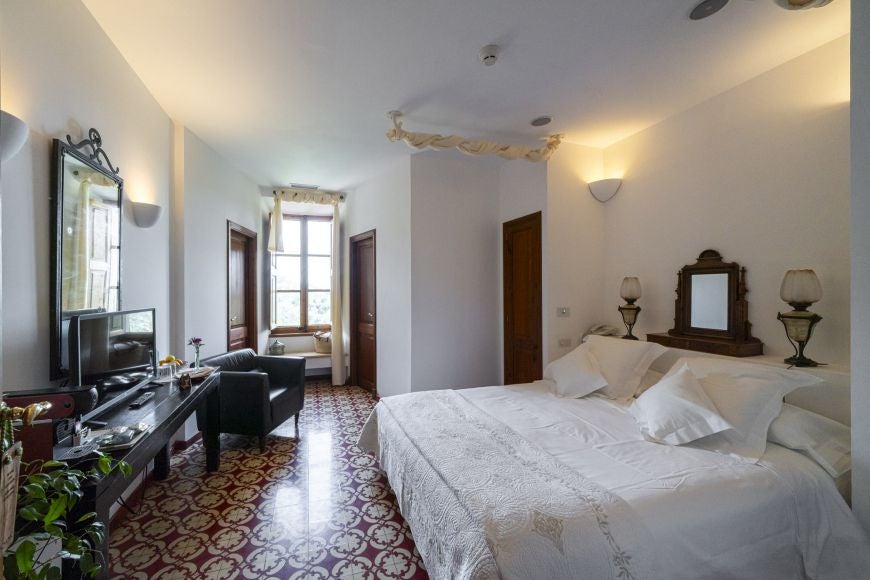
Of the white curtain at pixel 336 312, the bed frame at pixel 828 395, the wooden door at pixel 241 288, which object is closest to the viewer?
the bed frame at pixel 828 395

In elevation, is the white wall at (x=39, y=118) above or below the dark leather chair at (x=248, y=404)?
above

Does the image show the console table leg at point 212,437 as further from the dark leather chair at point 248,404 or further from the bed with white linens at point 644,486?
the bed with white linens at point 644,486

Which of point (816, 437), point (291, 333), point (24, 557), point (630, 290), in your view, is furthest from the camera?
point (291, 333)

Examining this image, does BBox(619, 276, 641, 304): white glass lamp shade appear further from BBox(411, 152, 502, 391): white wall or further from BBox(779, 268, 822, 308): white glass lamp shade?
BBox(411, 152, 502, 391): white wall

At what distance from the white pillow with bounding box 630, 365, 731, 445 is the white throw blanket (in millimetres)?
654

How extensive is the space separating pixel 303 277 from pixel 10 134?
4.53m

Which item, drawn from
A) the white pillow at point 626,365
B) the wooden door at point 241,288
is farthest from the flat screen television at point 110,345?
the white pillow at point 626,365

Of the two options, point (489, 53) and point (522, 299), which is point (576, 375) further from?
point (489, 53)

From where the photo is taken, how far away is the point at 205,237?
11.1ft

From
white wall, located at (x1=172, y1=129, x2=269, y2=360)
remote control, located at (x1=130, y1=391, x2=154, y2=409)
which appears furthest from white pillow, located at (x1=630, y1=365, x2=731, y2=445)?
white wall, located at (x1=172, y1=129, x2=269, y2=360)

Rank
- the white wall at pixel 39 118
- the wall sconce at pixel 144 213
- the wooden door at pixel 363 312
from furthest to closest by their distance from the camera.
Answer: the wooden door at pixel 363 312 → the wall sconce at pixel 144 213 → the white wall at pixel 39 118

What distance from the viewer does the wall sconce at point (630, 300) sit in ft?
9.52

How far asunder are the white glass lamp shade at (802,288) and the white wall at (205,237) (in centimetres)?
417

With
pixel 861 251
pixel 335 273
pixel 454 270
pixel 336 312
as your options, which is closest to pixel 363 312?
pixel 336 312
